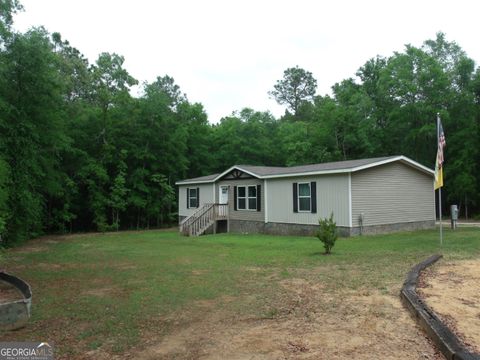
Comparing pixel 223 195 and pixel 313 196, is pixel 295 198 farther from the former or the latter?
pixel 223 195

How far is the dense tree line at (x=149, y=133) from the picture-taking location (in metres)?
14.4

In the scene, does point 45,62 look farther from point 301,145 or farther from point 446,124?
point 446,124

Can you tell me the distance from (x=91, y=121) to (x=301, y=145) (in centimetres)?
1427

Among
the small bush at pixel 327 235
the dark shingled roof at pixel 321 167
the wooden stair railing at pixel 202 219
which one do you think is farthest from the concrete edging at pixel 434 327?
the wooden stair railing at pixel 202 219

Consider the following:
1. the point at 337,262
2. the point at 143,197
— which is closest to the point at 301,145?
the point at 143,197

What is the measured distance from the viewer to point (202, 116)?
28.6 metres

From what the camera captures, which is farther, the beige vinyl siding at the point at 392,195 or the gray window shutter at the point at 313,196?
the gray window shutter at the point at 313,196

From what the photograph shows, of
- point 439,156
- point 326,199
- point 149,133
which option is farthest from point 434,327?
point 149,133

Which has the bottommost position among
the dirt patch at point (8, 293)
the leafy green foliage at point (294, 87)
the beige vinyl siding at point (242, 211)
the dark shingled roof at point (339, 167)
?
the dirt patch at point (8, 293)

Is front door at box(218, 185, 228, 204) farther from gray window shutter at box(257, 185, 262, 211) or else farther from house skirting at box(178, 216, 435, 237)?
gray window shutter at box(257, 185, 262, 211)

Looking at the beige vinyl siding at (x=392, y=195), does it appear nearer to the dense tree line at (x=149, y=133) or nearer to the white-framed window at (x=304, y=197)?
the white-framed window at (x=304, y=197)

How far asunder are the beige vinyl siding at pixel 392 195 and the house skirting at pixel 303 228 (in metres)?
0.19

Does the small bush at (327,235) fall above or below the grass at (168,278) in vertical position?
above

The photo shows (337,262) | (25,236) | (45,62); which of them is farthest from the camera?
(25,236)
